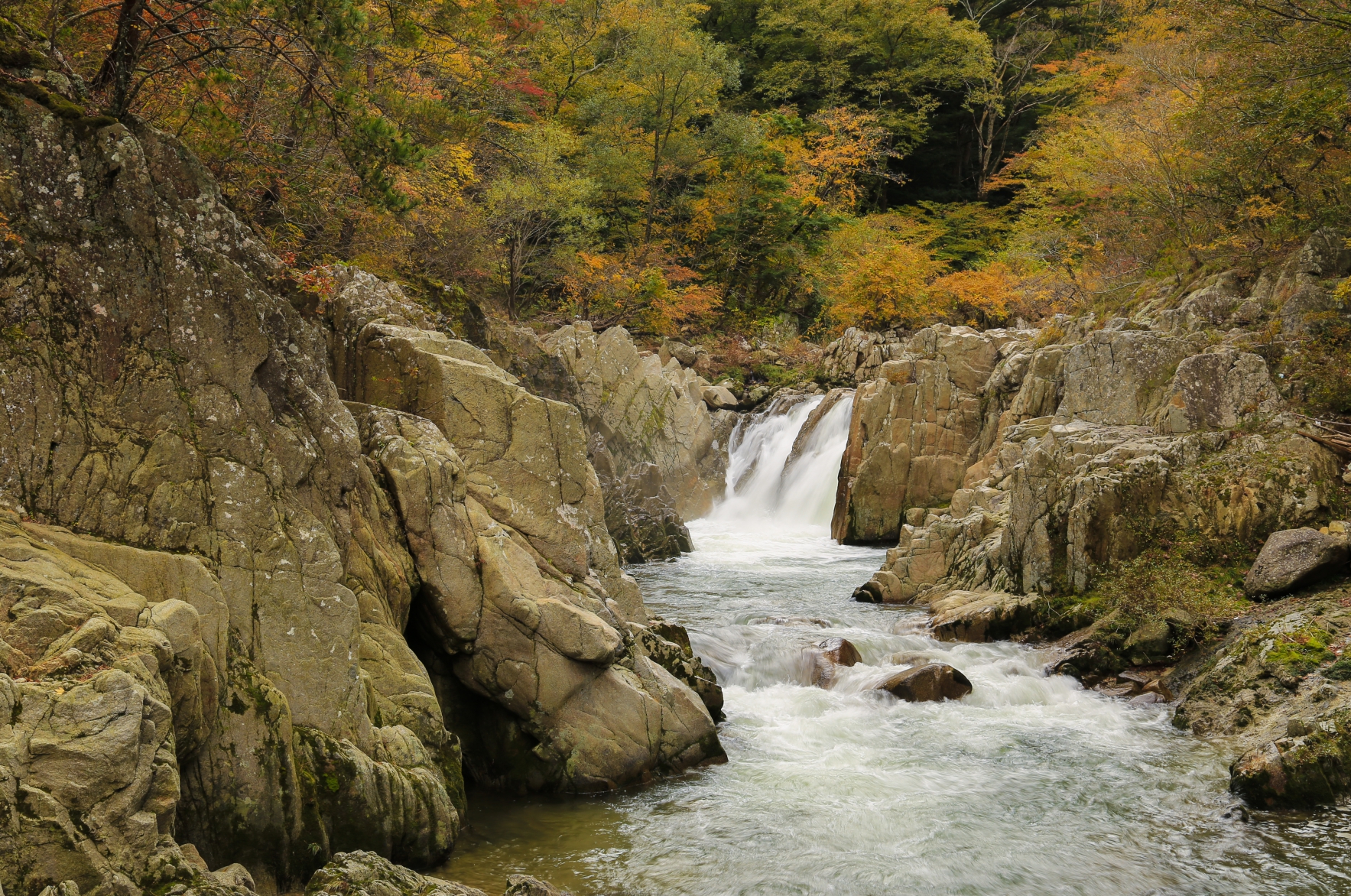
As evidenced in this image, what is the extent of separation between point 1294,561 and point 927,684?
470 centimetres

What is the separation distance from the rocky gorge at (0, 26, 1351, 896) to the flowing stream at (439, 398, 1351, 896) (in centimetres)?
33

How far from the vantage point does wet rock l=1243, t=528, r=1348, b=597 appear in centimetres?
1118

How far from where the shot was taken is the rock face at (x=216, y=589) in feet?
15.1

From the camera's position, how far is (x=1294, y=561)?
11367 millimetres

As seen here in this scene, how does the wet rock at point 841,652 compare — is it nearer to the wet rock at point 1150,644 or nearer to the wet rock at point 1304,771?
the wet rock at point 1150,644

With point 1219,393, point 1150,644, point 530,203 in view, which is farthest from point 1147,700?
point 530,203

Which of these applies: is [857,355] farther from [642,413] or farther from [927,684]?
[927,684]

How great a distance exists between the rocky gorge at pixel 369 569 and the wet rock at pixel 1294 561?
0.05 m

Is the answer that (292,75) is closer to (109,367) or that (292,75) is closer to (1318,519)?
(109,367)

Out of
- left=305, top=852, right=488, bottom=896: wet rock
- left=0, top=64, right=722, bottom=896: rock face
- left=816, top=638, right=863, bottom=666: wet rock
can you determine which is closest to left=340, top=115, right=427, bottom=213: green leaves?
left=0, top=64, right=722, bottom=896: rock face

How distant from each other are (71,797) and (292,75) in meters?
10.8

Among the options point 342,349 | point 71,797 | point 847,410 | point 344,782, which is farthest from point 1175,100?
point 71,797

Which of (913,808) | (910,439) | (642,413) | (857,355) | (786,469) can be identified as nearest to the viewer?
(913,808)

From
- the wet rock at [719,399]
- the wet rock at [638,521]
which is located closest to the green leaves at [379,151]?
the wet rock at [638,521]
